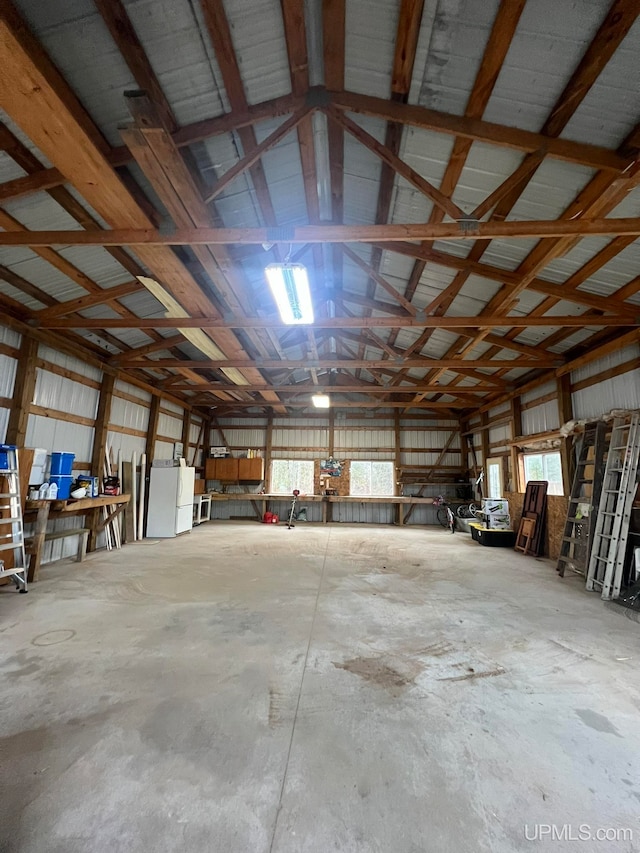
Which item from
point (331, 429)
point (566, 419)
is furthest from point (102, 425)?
point (566, 419)

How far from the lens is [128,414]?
24.4 ft

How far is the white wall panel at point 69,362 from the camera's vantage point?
17.3 ft

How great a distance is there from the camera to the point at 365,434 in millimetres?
11266

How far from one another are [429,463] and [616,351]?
6.36 meters

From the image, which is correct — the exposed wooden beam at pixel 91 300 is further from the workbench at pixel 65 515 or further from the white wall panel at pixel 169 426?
the white wall panel at pixel 169 426

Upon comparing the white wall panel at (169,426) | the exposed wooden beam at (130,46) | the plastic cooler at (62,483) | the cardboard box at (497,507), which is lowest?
the cardboard box at (497,507)

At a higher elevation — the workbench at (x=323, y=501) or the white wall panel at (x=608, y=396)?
the white wall panel at (x=608, y=396)

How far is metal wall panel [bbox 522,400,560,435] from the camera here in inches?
262

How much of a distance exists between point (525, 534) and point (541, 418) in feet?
7.69

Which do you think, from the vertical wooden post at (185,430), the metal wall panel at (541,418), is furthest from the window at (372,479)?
the vertical wooden post at (185,430)

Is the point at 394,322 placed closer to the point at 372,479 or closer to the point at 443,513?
the point at 372,479

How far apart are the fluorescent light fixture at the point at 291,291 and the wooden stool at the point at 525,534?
5774mm

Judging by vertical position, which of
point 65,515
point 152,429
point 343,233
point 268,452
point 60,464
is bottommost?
point 65,515

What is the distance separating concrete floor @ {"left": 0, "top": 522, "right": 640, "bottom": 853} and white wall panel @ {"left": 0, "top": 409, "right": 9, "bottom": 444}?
79.8 inches
